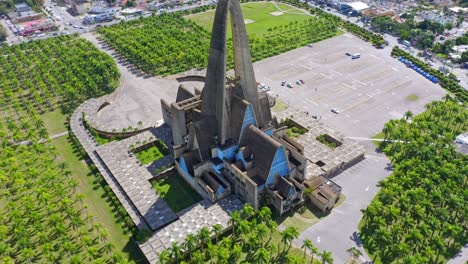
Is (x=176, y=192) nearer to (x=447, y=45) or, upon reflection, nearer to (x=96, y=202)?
(x=96, y=202)

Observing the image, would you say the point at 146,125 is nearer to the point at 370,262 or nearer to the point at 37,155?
the point at 37,155

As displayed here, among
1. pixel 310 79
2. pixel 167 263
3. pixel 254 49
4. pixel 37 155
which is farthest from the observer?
pixel 254 49

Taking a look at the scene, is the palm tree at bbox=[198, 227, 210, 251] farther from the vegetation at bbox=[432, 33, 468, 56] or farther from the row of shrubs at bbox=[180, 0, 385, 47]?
the vegetation at bbox=[432, 33, 468, 56]

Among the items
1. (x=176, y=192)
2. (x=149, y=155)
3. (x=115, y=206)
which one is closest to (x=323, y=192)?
(x=176, y=192)

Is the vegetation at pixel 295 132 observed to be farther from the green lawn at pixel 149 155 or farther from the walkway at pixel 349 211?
the green lawn at pixel 149 155

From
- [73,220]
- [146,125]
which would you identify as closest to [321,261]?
[73,220]

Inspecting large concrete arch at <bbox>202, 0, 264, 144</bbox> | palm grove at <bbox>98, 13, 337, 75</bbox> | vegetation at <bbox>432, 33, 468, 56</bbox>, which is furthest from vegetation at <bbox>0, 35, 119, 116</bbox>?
vegetation at <bbox>432, 33, 468, 56</bbox>
